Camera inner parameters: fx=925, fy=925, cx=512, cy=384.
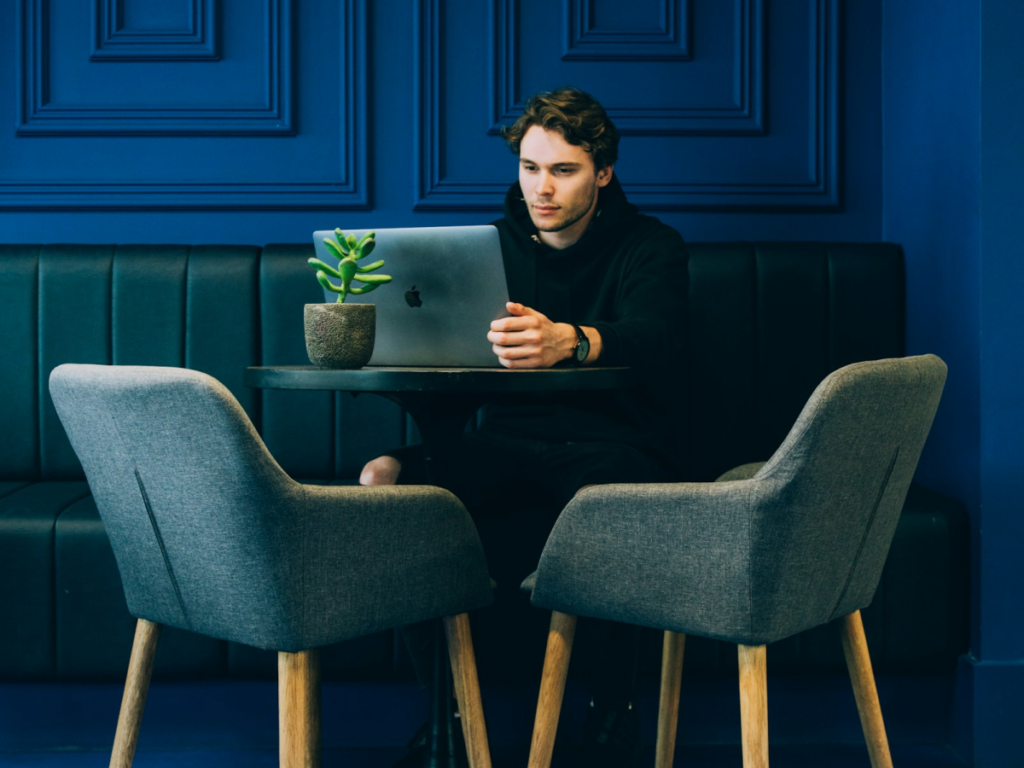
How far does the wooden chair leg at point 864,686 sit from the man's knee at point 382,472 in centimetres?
79

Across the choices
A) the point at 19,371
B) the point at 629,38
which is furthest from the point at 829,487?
the point at 19,371

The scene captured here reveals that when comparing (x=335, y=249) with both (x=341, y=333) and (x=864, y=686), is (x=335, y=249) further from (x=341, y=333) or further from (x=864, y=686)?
(x=864, y=686)

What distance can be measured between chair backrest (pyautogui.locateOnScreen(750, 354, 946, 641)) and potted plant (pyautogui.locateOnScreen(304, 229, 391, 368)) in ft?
2.06

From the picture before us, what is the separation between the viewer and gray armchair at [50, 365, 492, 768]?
3.67 ft

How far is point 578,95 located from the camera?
1.85 metres

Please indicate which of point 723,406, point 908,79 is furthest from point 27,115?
point 908,79

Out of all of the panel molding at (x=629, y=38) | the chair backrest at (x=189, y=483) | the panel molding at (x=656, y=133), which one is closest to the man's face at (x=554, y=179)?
the panel molding at (x=656, y=133)

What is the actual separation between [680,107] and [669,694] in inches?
60.2

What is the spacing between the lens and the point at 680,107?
2449 mm

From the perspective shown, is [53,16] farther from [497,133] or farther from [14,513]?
[14,513]

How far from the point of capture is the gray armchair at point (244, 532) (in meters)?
1.12

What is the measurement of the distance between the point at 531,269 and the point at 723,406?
0.62 metres

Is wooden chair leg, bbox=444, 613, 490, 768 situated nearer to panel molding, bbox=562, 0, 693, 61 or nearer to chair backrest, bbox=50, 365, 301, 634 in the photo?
chair backrest, bbox=50, 365, 301, 634

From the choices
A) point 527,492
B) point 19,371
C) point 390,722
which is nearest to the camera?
point 527,492
